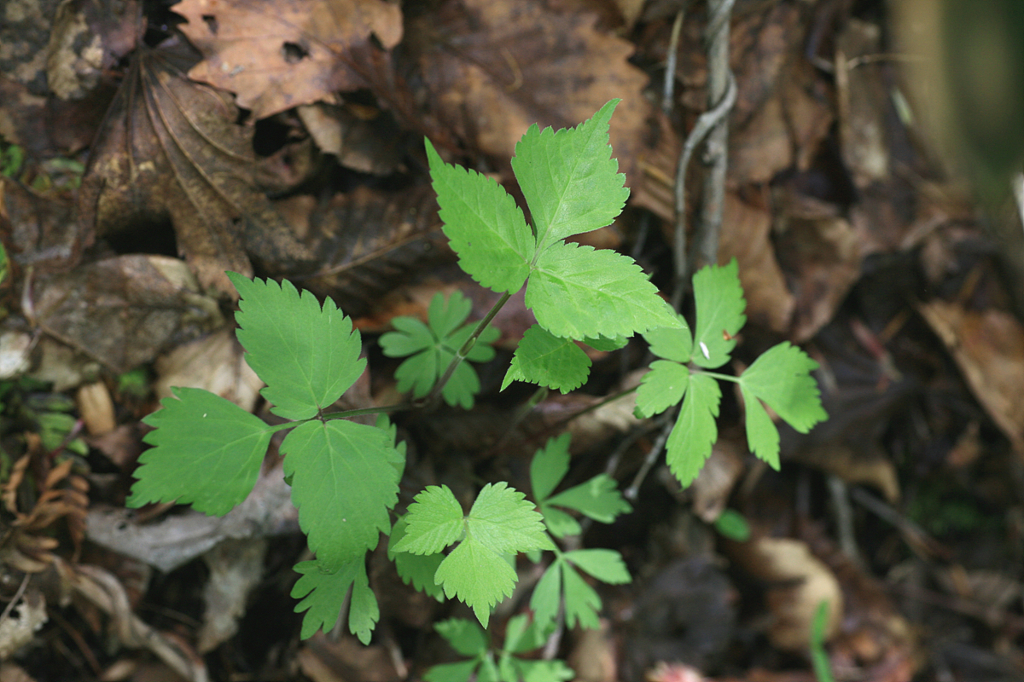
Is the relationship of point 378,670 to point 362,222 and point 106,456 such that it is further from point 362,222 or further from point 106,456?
point 362,222

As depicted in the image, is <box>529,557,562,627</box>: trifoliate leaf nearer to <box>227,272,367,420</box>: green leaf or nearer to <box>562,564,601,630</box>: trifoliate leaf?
<box>562,564,601,630</box>: trifoliate leaf

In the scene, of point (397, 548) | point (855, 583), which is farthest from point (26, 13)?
point (855, 583)

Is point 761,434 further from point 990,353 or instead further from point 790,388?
point 990,353

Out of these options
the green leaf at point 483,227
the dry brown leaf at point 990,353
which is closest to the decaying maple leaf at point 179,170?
the green leaf at point 483,227

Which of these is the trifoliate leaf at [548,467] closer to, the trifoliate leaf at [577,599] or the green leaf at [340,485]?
the trifoliate leaf at [577,599]

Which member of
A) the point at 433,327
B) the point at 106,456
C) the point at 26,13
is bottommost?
the point at 106,456

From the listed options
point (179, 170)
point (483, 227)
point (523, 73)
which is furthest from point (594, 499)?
point (179, 170)
